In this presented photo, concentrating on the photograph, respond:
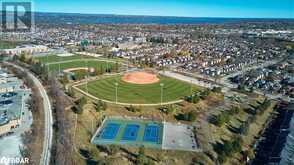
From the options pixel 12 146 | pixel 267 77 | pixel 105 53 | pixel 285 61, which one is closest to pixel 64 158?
pixel 12 146

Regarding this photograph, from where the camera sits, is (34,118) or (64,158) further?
(34,118)

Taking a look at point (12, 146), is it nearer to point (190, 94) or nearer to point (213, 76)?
point (190, 94)

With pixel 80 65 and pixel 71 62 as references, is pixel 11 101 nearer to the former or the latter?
pixel 80 65

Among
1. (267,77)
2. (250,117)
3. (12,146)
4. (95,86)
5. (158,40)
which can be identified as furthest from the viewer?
(158,40)

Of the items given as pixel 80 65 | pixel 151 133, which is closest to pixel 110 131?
pixel 151 133

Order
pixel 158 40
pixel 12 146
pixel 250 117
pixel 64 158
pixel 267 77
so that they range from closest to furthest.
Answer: pixel 64 158
pixel 12 146
pixel 250 117
pixel 267 77
pixel 158 40

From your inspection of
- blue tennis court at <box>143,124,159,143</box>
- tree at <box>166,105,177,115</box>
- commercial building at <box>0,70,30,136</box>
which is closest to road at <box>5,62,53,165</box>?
commercial building at <box>0,70,30,136</box>

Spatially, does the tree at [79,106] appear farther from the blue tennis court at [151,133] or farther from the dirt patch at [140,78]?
the dirt patch at [140,78]

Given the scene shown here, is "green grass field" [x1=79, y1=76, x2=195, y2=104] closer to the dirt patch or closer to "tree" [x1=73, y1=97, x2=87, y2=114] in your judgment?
the dirt patch
